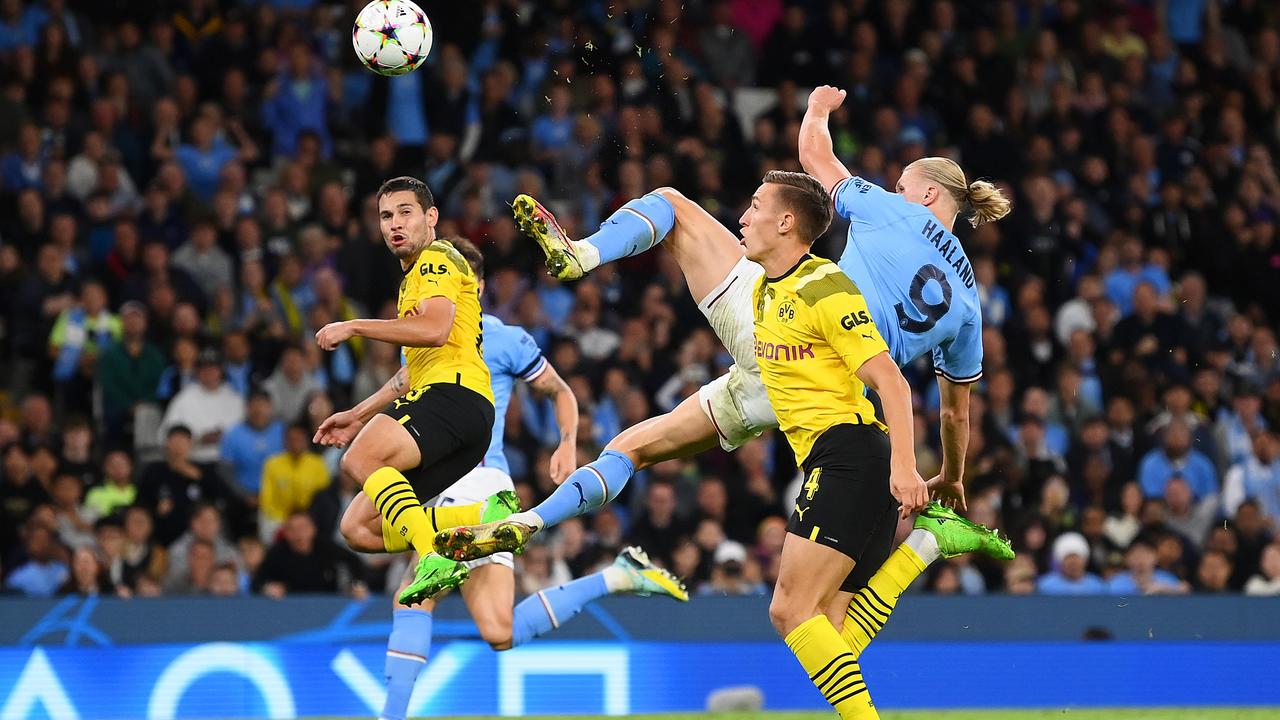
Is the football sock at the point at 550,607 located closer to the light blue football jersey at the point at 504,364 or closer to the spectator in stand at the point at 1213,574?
the light blue football jersey at the point at 504,364

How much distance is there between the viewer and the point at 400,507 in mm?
7309

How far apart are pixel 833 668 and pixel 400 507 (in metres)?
1.90

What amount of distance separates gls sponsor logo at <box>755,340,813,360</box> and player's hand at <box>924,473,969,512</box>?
4.42 ft

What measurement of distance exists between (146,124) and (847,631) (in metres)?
9.07

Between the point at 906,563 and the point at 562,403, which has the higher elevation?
the point at 562,403

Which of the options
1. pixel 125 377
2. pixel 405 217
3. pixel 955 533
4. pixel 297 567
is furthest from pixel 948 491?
pixel 125 377

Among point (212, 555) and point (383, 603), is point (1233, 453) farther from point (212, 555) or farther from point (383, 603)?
point (212, 555)

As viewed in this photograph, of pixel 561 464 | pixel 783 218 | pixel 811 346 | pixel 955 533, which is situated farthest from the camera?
pixel 561 464

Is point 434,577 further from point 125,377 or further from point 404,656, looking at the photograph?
point 125,377

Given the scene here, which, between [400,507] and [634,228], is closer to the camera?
[400,507]

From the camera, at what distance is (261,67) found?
14.7 m

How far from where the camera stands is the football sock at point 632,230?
751 centimetres

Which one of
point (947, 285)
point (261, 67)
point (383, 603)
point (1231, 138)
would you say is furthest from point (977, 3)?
point (947, 285)

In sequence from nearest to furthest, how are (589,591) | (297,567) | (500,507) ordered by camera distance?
(500,507)
(589,591)
(297,567)
